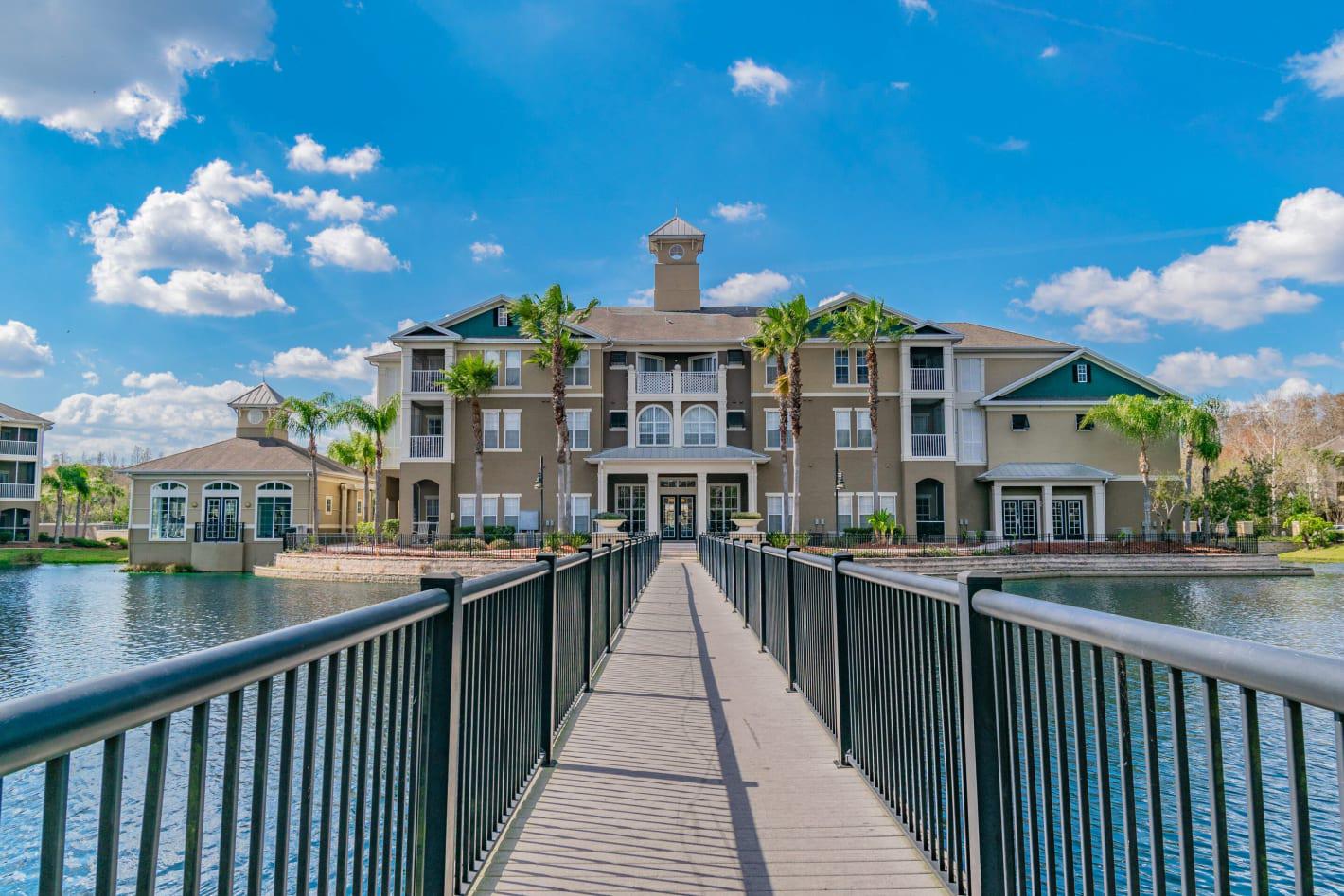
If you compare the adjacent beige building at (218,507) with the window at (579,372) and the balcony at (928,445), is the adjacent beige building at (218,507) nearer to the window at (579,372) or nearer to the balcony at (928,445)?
the window at (579,372)

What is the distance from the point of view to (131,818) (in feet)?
20.8

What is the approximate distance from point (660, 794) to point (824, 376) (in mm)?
33231

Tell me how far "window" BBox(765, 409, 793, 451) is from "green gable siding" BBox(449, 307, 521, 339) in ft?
38.3

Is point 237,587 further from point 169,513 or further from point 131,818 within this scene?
point 131,818

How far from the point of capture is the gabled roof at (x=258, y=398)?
4434 cm

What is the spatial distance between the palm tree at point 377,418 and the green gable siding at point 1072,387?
26652 millimetres

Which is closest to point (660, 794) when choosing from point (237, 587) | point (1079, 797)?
point (1079, 797)

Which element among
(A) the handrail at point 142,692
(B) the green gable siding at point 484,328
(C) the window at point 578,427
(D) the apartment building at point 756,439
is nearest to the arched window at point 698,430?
(D) the apartment building at point 756,439

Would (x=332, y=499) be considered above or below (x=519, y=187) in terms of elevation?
below

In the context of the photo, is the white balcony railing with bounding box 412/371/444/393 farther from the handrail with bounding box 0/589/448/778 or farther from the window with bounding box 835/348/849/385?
the handrail with bounding box 0/589/448/778

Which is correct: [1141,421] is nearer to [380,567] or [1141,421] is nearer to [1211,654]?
[380,567]

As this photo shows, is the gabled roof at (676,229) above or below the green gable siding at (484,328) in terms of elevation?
above

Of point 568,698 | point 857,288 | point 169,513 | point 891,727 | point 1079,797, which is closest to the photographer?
point 1079,797

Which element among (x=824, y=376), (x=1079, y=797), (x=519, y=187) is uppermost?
(x=519, y=187)
